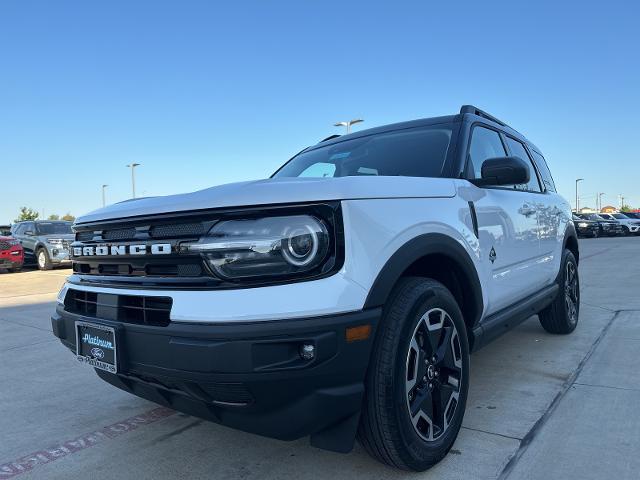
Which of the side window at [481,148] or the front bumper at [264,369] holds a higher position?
the side window at [481,148]

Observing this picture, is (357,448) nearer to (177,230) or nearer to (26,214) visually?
(177,230)

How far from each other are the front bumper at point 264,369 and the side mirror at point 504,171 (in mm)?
1312

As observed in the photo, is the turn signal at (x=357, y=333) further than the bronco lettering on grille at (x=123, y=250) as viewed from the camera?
No

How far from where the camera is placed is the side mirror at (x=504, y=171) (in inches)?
109

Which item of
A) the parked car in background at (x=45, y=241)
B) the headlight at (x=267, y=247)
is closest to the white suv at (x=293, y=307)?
the headlight at (x=267, y=247)

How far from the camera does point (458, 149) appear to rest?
9.89ft

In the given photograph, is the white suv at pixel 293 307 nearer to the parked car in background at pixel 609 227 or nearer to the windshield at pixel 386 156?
the windshield at pixel 386 156

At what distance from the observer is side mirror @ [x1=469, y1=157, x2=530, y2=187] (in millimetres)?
2764

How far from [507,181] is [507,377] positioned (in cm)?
156

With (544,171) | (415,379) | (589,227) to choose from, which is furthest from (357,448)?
(589,227)

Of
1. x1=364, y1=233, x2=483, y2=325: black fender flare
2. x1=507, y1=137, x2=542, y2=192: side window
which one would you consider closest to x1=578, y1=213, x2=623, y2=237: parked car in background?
x1=507, y1=137, x2=542, y2=192: side window

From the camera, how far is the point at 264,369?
177 centimetres

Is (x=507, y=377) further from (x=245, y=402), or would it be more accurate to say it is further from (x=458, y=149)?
(x=245, y=402)

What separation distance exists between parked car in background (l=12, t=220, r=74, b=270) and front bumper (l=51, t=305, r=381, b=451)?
569 inches
